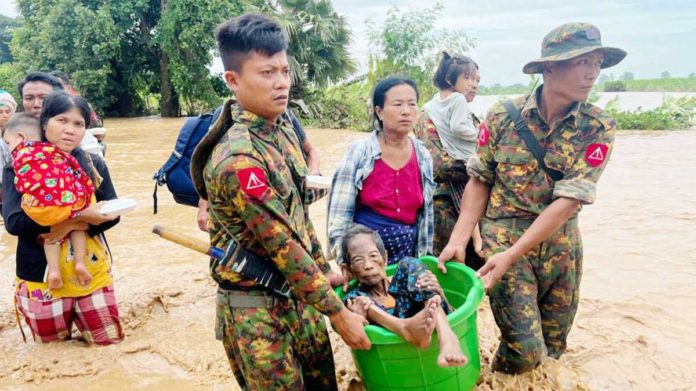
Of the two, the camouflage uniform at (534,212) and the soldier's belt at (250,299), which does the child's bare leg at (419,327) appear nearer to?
the soldier's belt at (250,299)

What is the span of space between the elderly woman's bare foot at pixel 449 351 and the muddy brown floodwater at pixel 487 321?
1075mm

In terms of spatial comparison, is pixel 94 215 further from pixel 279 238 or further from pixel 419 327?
pixel 419 327

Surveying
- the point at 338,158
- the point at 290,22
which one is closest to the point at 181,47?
the point at 290,22

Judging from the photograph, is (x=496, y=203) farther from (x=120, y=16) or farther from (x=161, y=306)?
(x=120, y=16)

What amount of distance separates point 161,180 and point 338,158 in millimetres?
8001

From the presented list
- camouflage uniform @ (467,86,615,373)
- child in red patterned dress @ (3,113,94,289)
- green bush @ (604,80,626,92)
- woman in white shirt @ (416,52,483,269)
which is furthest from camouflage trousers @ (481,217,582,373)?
green bush @ (604,80,626,92)

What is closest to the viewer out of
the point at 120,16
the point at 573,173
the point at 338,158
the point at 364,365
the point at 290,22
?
the point at 364,365

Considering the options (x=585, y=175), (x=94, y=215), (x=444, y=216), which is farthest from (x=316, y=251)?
(x=444, y=216)

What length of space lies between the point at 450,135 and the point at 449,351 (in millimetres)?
2184

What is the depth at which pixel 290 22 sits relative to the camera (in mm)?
15320

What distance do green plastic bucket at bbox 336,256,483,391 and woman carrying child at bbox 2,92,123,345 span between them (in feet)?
6.33

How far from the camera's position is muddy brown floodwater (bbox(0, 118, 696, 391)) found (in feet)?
9.98

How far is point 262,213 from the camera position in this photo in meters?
1.66

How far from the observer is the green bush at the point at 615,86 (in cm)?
3219
